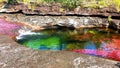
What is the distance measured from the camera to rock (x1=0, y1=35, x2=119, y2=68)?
19.6m

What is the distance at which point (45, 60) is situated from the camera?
2061 cm

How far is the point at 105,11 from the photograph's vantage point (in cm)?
4372

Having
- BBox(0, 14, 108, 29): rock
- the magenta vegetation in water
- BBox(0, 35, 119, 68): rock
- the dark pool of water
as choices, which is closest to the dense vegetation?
BBox(0, 14, 108, 29): rock

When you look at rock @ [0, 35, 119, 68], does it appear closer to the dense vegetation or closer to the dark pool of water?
the dark pool of water

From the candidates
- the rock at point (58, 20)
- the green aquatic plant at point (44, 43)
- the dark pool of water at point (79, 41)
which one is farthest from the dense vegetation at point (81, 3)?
the green aquatic plant at point (44, 43)

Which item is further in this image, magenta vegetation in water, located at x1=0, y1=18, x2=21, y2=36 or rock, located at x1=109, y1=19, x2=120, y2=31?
rock, located at x1=109, y1=19, x2=120, y2=31

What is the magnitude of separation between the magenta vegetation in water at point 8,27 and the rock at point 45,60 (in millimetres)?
10077

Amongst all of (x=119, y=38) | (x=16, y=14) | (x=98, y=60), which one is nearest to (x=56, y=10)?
(x=16, y=14)

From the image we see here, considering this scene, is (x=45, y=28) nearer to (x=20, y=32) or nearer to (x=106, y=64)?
(x=20, y=32)

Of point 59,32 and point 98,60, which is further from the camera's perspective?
point 59,32

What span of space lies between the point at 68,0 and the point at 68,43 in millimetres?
16190

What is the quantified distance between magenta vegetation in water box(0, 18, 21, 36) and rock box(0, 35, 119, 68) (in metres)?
10.1

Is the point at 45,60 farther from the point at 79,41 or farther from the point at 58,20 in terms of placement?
the point at 58,20

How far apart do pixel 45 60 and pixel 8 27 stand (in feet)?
54.2
